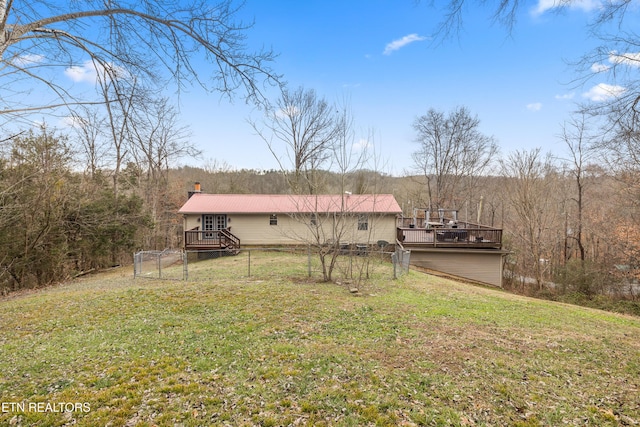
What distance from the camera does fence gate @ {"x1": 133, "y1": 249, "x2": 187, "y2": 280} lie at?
11641mm

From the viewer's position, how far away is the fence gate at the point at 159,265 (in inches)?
458

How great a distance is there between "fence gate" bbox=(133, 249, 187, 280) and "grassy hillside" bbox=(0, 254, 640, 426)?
390 cm

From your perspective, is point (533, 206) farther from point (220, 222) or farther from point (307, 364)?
point (220, 222)

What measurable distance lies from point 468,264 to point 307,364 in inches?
573

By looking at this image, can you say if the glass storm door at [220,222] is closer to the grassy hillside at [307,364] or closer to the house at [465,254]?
the grassy hillside at [307,364]

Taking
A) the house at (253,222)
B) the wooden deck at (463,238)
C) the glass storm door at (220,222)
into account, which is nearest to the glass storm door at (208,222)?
the house at (253,222)

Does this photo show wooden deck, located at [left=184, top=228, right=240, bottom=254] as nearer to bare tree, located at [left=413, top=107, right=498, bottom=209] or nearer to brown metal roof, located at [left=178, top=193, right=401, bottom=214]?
brown metal roof, located at [left=178, top=193, right=401, bottom=214]

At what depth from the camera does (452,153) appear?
87.5ft

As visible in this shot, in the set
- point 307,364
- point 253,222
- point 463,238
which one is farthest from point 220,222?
point 307,364

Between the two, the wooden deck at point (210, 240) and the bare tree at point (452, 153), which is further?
the bare tree at point (452, 153)

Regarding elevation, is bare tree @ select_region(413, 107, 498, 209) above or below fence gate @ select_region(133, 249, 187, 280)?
above

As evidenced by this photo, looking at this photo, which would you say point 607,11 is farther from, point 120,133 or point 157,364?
point 157,364

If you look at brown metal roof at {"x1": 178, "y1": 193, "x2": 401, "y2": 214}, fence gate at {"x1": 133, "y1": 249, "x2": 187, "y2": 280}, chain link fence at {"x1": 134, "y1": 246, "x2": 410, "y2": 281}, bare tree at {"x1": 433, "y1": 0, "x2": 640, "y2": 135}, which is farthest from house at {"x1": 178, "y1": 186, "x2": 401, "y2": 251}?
bare tree at {"x1": 433, "y1": 0, "x2": 640, "y2": 135}

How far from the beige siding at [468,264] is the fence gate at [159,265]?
39.9ft
